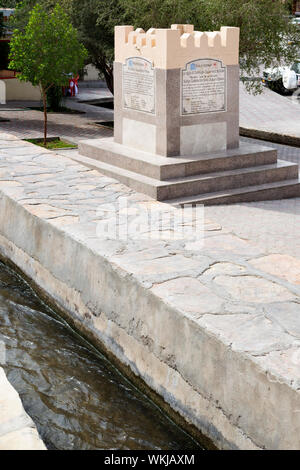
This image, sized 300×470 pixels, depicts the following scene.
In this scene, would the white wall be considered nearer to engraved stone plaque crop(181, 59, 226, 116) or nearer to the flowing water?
engraved stone plaque crop(181, 59, 226, 116)

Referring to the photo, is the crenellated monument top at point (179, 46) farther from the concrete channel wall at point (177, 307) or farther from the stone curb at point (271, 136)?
the stone curb at point (271, 136)

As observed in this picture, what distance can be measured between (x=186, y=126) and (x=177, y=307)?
575 centimetres

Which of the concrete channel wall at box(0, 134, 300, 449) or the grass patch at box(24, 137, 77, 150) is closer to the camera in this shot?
the concrete channel wall at box(0, 134, 300, 449)

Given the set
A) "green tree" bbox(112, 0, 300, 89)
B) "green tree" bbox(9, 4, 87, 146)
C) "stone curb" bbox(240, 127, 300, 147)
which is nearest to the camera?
"green tree" bbox(112, 0, 300, 89)

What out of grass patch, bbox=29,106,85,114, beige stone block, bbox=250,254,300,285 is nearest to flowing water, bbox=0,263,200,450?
beige stone block, bbox=250,254,300,285

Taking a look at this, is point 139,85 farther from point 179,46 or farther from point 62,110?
point 62,110

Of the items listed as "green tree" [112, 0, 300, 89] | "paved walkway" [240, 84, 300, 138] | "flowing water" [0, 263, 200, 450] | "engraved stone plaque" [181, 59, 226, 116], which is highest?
"green tree" [112, 0, 300, 89]

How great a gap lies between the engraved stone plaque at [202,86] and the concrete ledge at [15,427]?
21.8 ft

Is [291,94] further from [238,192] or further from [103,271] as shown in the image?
[103,271]

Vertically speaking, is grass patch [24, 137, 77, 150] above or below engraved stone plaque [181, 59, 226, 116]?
below

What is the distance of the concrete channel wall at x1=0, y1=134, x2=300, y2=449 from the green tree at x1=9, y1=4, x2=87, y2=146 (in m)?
7.12

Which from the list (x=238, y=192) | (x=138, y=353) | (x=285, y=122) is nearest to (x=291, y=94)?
(x=285, y=122)

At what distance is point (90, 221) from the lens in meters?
7.03

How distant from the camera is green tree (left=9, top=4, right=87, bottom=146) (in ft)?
47.7
